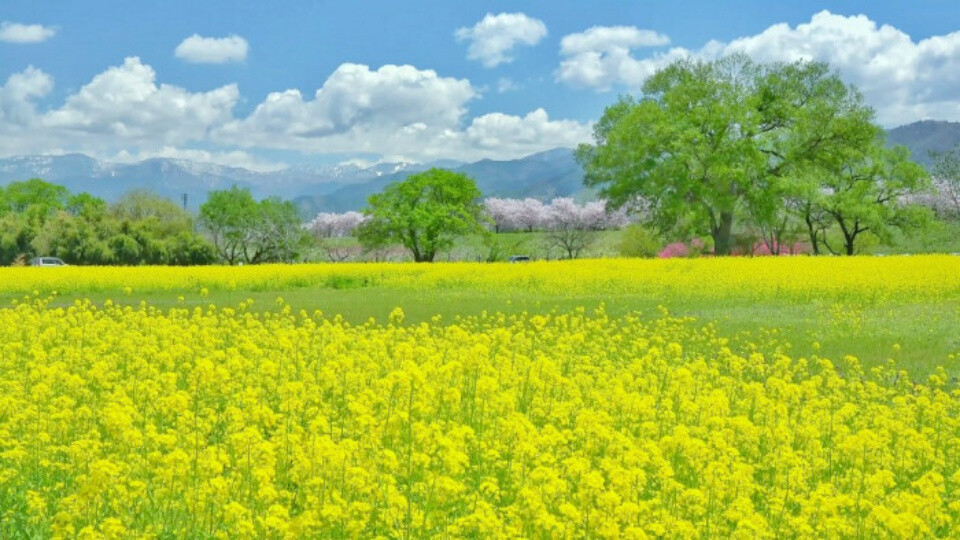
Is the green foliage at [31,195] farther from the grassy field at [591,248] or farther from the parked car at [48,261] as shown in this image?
the parked car at [48,261]

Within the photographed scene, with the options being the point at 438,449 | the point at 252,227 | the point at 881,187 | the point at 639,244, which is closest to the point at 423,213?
the point at 639,244

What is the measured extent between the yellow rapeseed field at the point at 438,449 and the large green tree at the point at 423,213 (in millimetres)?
52097

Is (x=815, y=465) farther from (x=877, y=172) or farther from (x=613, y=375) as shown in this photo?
(x=877, y=172)

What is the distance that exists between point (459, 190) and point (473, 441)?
6293 cm

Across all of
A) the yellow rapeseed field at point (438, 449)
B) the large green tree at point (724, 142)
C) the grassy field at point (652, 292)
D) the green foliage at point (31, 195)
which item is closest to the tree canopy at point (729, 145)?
the large green tree at point (724, 142)

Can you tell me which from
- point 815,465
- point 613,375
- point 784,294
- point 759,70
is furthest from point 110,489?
point 759,70

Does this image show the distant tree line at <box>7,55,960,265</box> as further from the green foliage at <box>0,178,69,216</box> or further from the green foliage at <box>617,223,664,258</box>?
the green foliage at <box>0,178,69,216</box>

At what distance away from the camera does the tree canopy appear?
49812 mm

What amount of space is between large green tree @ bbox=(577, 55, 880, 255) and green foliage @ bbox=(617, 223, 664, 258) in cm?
477

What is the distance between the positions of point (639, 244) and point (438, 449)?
5588 centimetres

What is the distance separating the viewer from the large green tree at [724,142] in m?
49.8

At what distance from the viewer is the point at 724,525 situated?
622 cm

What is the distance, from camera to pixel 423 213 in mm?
66000

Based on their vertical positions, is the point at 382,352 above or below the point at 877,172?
below
